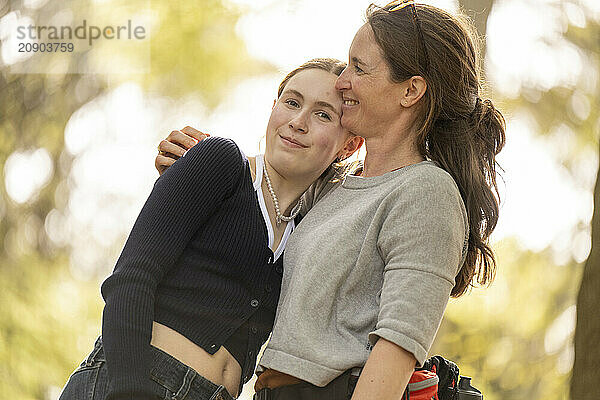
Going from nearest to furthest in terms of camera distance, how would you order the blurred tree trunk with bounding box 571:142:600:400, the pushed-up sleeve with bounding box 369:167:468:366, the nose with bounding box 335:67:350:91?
1. the pushed-up sleeve with bounding box 369:167:468:366
2. the nose with bounding box 335:67:350:91
3. the blurred tree trunk with bounding box 571:142:600:400

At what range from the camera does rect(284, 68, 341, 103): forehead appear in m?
1.53

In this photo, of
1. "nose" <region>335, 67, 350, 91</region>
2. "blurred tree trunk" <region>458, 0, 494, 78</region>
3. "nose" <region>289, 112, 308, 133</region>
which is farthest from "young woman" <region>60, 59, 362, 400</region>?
"blurred tree trunk" <region>458, 0, 494, 78</region>

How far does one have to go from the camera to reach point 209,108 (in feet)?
11.2

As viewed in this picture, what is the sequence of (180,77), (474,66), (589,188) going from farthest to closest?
(180,77) → (589,188) → (474,66)

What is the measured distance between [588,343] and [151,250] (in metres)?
2.25

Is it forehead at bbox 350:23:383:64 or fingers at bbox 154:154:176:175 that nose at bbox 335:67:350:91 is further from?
fingers at bbox 154:154:176:175

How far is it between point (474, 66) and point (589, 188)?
2091 millimetres

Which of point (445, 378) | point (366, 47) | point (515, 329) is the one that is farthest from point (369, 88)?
point (515, 329)

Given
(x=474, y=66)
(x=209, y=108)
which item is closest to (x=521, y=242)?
(x=209, y=108)

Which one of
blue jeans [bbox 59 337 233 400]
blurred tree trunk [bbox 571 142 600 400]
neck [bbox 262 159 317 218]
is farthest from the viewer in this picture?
blurred tree trunk [bbox 571 142 600 400]

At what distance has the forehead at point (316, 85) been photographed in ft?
5.01

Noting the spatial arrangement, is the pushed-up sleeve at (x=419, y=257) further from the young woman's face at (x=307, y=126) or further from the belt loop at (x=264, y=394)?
the young woman's face at (x=307, y=126)

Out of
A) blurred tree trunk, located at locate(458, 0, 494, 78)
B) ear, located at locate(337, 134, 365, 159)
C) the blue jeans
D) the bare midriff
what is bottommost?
the blue jeans

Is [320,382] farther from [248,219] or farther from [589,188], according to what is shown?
[589,188]
